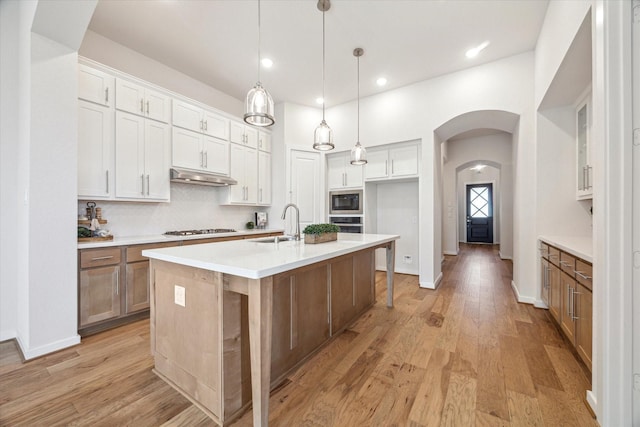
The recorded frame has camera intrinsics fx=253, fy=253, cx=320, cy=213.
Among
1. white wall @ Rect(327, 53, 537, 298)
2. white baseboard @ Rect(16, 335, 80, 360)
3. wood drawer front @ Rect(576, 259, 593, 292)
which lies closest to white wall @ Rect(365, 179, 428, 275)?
white wall @ Rect(327, 53, 537, 298)

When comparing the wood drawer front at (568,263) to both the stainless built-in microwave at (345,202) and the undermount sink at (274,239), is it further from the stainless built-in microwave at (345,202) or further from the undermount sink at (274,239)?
the stainless built-in microwave at (345,202)

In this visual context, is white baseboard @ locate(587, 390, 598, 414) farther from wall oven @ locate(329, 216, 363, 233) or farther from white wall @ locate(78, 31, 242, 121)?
white wall @ locate(78, 31, 242, 121)

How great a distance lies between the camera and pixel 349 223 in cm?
482

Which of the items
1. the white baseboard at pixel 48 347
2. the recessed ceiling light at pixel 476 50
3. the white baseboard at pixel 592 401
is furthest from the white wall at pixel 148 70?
the white baseboard at pixel 592 401

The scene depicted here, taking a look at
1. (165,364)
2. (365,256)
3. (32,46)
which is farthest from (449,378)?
(32,46)

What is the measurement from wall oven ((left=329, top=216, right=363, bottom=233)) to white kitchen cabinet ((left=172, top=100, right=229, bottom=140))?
2.44m

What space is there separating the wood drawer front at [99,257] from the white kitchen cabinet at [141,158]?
0.64m

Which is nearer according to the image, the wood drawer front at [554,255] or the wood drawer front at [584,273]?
the wood drawer front at [584,273]

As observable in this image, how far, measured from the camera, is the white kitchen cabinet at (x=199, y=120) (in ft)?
10.9

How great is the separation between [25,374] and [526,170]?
5.19m

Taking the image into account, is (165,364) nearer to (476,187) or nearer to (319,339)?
(319,339)

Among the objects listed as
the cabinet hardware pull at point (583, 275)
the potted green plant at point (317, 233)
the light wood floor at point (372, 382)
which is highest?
the potted green plant at point (317, 233)

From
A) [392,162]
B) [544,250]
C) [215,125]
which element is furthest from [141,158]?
[544,250]

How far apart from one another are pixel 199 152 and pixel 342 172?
8.26ft
